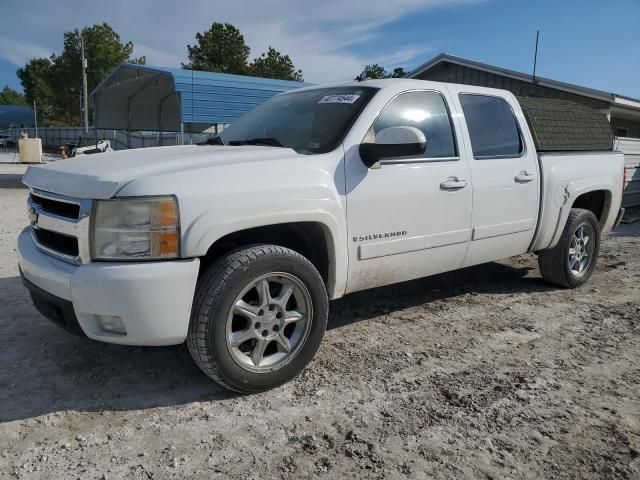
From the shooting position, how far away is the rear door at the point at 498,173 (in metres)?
3.97

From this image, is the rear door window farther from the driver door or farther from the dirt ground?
the dirt ground

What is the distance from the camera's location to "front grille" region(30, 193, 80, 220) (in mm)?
2681

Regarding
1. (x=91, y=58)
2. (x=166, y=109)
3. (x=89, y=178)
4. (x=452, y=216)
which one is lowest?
(x=452, y=216)

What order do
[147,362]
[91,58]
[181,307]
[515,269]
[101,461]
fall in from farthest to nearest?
[91,58]
[515,269]
[147,362]
[181,307]
[101,461]

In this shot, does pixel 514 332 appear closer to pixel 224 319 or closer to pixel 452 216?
pixel 452 216

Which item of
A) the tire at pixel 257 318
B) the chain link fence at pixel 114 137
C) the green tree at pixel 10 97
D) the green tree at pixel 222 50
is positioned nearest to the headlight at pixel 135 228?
the tire at pixel 257 318

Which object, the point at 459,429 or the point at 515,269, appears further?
the point at 515,269

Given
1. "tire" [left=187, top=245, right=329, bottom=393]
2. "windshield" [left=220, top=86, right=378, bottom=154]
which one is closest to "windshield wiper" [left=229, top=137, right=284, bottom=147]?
"windshield" [left=220, top=86, right=378, bottom=154]

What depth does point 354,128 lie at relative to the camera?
3.30 metres

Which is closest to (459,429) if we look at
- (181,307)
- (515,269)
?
(181,307)

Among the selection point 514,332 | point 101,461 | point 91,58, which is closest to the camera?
point 101,461

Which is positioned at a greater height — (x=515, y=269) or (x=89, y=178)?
(x=89, y=178)

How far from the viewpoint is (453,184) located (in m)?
3.71

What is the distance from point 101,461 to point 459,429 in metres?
1.72
